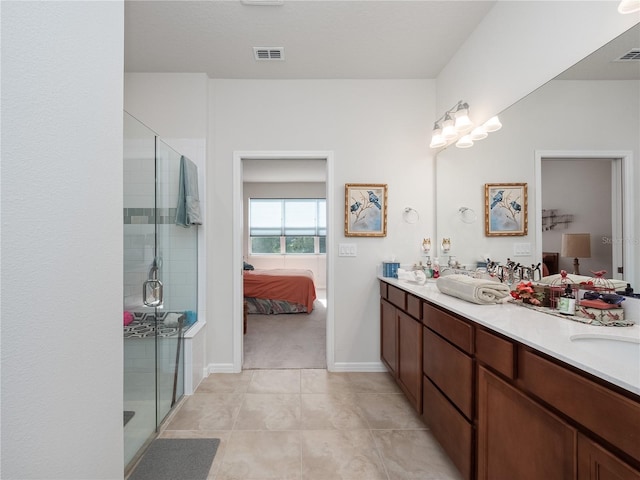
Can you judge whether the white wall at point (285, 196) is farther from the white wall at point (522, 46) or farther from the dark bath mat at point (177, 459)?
the dark bath mat at point (177, 459)

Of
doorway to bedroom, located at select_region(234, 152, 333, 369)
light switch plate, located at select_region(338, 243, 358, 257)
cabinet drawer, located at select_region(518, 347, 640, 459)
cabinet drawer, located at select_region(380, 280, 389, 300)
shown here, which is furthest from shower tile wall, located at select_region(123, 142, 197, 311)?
cabinet drawer, located at select_region(518, 347, 640, 459)

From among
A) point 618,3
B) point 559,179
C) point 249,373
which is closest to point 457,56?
point 618,3

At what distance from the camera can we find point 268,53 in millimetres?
2484

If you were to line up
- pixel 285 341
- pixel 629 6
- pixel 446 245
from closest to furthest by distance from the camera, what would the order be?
1. pixel 629 6
2. pixel 446 245
3. pixel 285 341

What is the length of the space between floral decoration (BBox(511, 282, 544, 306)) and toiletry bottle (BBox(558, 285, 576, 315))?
0.36 feet

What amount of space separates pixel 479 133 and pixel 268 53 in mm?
1838

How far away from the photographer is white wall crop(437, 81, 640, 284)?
122cm

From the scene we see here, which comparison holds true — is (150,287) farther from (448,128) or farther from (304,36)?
(448,128)

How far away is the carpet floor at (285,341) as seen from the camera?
302cm

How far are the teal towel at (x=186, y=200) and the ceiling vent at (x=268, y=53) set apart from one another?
42.5 inches

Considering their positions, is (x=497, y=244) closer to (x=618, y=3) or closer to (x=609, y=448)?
(x=618, y=3)

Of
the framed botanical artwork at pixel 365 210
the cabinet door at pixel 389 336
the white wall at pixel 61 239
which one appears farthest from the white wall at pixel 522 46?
the white wall at pixel 61 239

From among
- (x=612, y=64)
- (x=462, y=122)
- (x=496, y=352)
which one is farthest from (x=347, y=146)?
(x=496, y=352)

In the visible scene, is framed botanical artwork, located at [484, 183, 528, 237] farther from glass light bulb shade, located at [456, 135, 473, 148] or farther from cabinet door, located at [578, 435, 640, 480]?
cabinet door, located at [578, 435, 640, 480]
